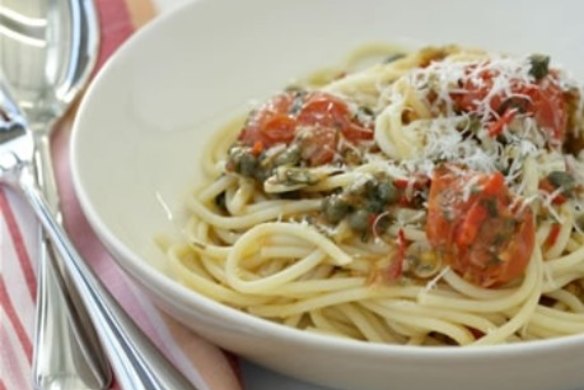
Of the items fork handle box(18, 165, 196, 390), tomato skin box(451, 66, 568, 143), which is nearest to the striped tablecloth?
fork handle box(18, 165, 196, 390)

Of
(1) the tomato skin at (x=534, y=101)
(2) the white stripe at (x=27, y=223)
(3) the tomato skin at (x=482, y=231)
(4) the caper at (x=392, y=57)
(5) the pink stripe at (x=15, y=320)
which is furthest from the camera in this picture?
(4) the caper at (x=392, y=57)

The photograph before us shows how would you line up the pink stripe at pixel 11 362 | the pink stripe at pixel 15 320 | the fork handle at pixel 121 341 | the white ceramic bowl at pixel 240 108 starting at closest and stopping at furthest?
1. the white ceramic bowl at pixel 240 108
2. the fork handle at pixel 121 341
3. the pink stripe at pixel 11 362
4. the pink stripe at pixel 15 320

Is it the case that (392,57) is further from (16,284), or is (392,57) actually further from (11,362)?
(11,362)

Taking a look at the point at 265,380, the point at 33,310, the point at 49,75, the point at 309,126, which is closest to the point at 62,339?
the point at 33,310

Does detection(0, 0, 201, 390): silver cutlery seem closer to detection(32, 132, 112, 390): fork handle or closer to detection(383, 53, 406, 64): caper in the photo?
detection(32, 132, 112, 390): fork handle

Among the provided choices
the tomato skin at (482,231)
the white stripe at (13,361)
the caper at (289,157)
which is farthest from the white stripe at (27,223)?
the tomato skin at (482,231)

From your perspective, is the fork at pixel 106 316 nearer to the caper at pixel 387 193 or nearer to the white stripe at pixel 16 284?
the white stripe at pixel 16 284

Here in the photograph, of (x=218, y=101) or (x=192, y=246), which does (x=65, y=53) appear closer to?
(x=218, y=101)
